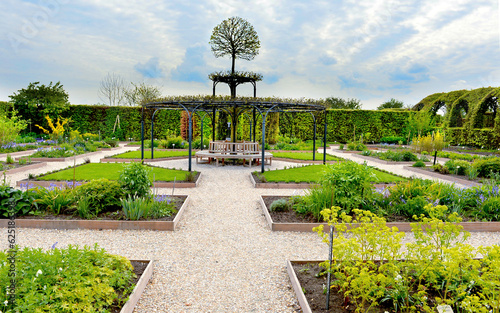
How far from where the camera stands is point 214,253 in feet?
14.5

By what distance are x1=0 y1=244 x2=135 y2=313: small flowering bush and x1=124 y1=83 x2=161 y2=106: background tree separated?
1310 inches

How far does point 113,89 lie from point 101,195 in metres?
35.8

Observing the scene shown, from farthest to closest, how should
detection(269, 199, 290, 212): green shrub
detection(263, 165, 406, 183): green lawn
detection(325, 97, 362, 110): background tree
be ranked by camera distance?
detection(325, 97, 362, 110): background tree < detection(263, 165, 406, 183): green lawn < detection(269, 199, 290, 212): green shrub

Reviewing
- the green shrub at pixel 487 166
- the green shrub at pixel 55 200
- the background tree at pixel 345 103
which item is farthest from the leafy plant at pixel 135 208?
the background tree at pixel 345 103

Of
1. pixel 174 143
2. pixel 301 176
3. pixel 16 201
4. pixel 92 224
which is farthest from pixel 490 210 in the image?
pixel 174 143

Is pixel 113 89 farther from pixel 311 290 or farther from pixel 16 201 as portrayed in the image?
pixel 311 290

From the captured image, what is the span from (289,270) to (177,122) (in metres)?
23.3

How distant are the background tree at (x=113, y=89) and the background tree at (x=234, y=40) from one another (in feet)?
88.7

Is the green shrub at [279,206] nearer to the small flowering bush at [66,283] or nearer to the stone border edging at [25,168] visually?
the small flowering bush at [66,283]

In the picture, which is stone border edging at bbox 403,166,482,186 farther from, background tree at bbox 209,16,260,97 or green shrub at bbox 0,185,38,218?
green shrub at bbox 0,185,38,218

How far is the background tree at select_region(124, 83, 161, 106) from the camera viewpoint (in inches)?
1372

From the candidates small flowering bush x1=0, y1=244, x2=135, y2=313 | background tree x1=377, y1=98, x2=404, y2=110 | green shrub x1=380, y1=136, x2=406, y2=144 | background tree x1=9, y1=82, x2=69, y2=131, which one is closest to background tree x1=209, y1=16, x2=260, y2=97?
small flowering bush x1=0, y1=244, x2=135, y2=313

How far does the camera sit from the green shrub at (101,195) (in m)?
5.82

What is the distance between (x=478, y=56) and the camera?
12234mm
